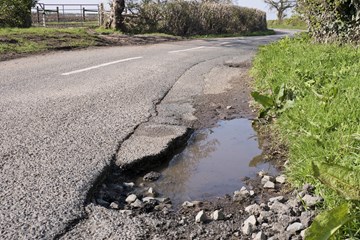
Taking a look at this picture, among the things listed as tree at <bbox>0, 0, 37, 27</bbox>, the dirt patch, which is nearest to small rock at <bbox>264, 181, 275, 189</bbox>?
the dirt patch

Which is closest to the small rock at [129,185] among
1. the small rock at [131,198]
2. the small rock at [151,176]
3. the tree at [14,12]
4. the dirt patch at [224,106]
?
the small rock at [151,176]

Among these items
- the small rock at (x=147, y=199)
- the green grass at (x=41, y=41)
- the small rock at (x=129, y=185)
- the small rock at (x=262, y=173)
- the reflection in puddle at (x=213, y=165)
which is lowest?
the reflection in puddle at (x=213, y=165)

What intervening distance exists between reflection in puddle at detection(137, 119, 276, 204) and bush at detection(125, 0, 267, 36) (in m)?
16.3

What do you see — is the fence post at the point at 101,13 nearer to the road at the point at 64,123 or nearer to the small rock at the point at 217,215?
the road at the point at 64,123

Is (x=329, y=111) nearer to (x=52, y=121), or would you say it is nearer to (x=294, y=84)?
(x=294, y=84)

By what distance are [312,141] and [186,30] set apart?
2027 centimetres

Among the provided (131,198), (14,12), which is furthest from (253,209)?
(14,12)

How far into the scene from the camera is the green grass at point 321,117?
272 cm

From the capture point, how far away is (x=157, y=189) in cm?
Answer: 312

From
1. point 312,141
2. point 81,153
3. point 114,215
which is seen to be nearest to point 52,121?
point 81,153

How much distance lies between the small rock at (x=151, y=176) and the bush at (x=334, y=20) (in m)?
5.98

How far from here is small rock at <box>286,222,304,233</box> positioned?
7.43 feet

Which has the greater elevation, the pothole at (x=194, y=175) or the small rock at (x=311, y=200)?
the small rock at (x=311, y=200)

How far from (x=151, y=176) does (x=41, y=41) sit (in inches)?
386
